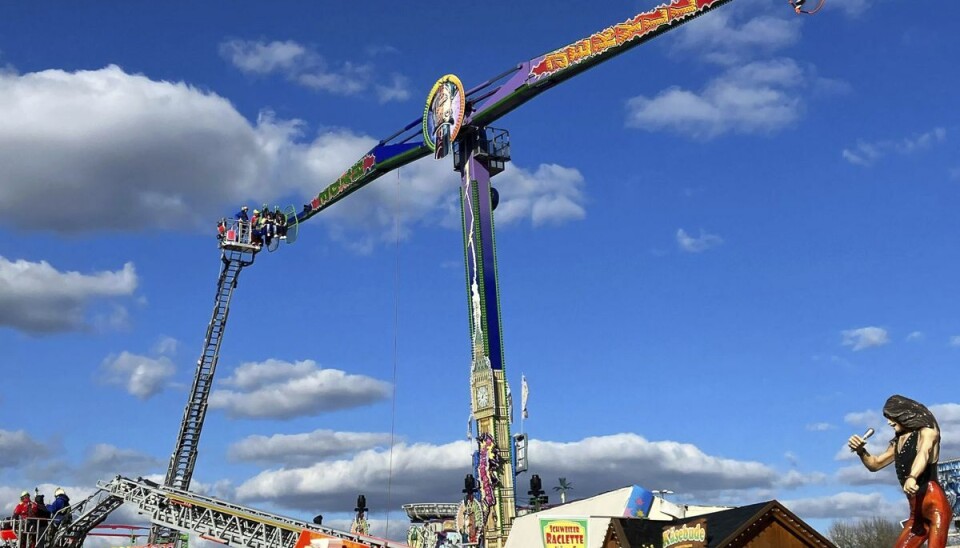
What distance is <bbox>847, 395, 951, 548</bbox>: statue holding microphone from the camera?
11.5m

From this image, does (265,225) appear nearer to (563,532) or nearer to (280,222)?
(280,222)

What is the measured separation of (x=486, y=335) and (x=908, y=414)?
126 feet

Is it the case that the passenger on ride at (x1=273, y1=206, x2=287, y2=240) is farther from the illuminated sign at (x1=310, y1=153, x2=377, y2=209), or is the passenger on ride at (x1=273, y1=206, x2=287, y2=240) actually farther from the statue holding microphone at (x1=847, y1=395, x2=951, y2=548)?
the statue holding microphone at (x1=847, y1=395, x2=951, y2=548)

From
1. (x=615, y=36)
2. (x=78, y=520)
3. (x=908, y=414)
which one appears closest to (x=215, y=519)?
(x=78, y=520)

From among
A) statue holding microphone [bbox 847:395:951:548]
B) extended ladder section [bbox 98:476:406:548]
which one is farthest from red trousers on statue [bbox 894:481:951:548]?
extended ladder section [bbox 98:476:406:548]

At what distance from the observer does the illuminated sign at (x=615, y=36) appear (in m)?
41.8

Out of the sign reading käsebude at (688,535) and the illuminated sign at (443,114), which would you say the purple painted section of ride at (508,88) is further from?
the sign reading käsebude at (688,535)

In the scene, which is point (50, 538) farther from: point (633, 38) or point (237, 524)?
point (633, 38)

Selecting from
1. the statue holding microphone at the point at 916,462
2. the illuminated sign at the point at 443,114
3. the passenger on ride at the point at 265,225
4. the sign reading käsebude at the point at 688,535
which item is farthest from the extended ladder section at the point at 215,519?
the statue holding microphone at the point at 916,462

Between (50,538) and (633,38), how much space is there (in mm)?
34417

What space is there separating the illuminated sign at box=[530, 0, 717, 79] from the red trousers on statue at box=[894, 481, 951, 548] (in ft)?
106

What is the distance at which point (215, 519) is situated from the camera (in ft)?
145

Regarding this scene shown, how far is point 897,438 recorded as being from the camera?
11953 millimetres

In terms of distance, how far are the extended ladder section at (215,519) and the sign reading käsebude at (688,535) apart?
17.6 metres
